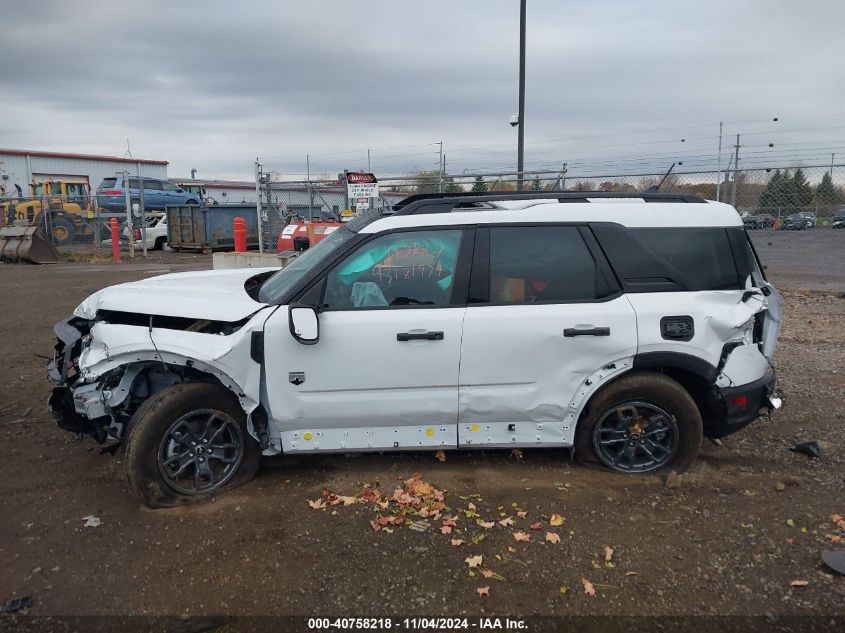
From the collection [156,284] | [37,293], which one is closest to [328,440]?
[156,284]

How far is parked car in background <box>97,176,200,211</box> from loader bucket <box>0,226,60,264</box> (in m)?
5.77

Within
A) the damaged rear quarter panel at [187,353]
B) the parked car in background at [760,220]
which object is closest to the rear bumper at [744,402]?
the damaged rear quarter panel at [187,353]

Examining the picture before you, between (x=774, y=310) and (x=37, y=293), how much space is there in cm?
1276

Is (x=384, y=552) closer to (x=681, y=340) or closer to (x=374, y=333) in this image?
(x=374, y=333)

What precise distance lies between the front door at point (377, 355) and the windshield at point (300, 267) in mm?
181

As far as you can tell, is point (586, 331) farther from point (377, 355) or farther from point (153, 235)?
point (153, 235)

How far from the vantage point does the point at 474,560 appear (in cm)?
320

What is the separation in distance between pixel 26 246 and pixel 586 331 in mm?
20110

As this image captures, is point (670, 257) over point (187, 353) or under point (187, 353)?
over

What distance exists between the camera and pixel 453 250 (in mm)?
3943

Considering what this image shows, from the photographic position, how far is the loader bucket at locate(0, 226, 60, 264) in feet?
62.2

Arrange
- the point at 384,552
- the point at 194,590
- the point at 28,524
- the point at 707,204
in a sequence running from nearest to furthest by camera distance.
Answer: the point at 194,590, the point at 384,552, the point at 28,524, the point at 707,204

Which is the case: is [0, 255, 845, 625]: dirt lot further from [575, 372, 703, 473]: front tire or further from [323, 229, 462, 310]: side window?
[323, 229, 462, 310]: side window

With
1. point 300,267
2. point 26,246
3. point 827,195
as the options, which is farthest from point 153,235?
point 300,267
